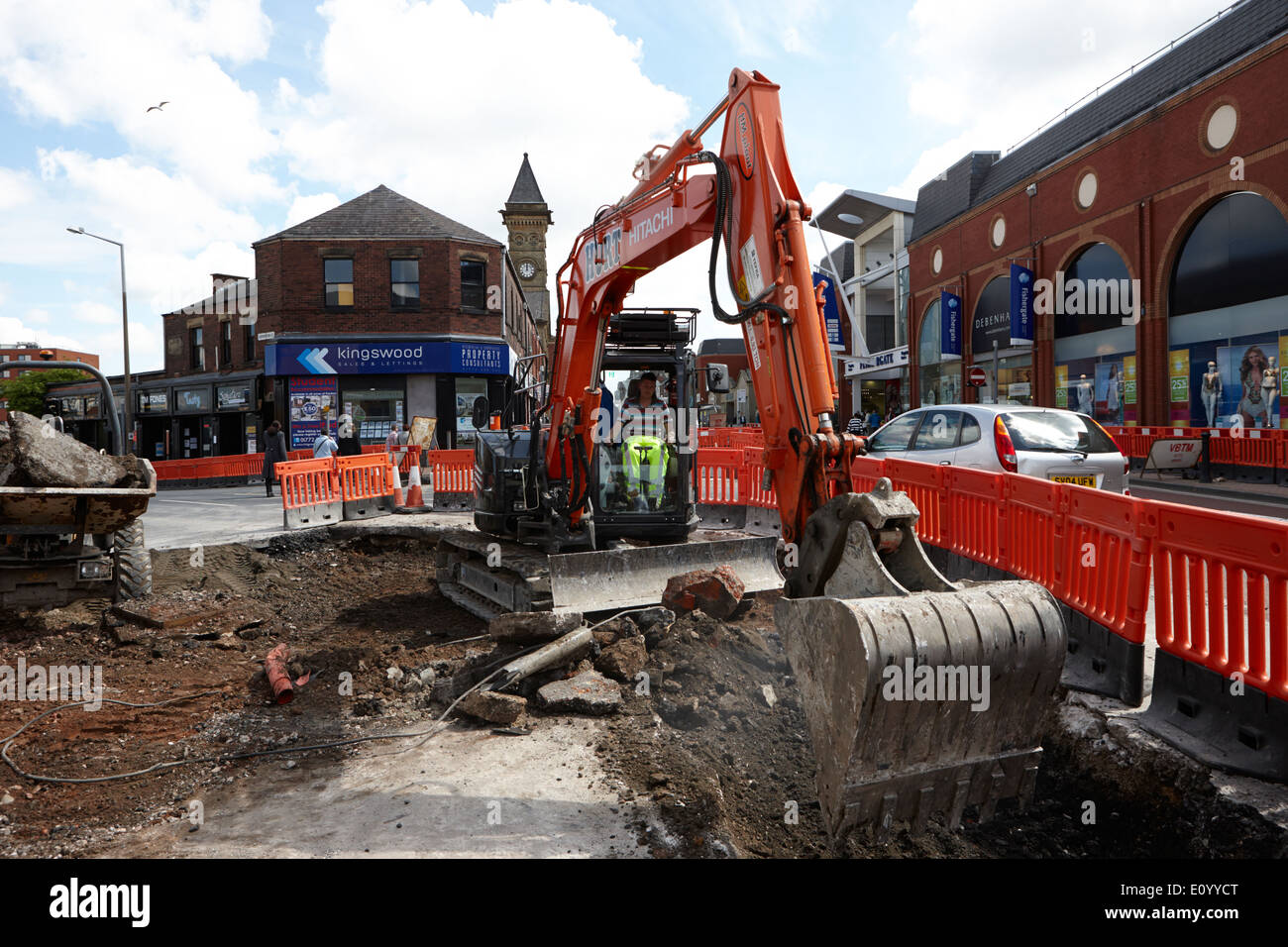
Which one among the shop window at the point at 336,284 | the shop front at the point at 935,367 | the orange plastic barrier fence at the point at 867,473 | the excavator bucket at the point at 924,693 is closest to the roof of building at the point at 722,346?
the shop front at the point at 935,367

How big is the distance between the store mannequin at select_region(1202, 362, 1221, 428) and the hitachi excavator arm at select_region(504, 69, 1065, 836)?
18546mm

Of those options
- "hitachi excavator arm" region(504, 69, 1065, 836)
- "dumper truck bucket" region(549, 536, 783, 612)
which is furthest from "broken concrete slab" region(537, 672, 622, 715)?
"hitachi excavator arm" region(504, 69, 1065, 836)

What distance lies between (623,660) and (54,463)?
17.7 ft

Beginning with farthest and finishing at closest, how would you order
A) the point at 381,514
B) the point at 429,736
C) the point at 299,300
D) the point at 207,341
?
the point at 207,341 → the point at 299,300 → the point at 381,514 → the point at 429,736

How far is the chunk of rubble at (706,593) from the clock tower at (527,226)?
4371 cm

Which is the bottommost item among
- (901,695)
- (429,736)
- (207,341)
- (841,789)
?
(429,736)

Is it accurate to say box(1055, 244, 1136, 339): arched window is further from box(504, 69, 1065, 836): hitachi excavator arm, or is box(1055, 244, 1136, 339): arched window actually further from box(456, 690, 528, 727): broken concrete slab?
box(456, 690, 528, 727): broken concrete slab

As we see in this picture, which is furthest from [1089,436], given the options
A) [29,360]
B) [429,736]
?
[29,360]

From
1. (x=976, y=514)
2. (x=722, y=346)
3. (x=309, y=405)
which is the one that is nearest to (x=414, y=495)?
(x=976, y=514)

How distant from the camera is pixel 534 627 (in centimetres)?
596

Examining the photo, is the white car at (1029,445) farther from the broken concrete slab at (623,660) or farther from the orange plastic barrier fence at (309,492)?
the orange plastic barrier fence at (309,492)

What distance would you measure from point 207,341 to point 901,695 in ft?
122

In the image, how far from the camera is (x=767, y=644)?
604cm

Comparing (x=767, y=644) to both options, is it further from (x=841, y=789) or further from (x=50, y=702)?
(x=50, y=702)
